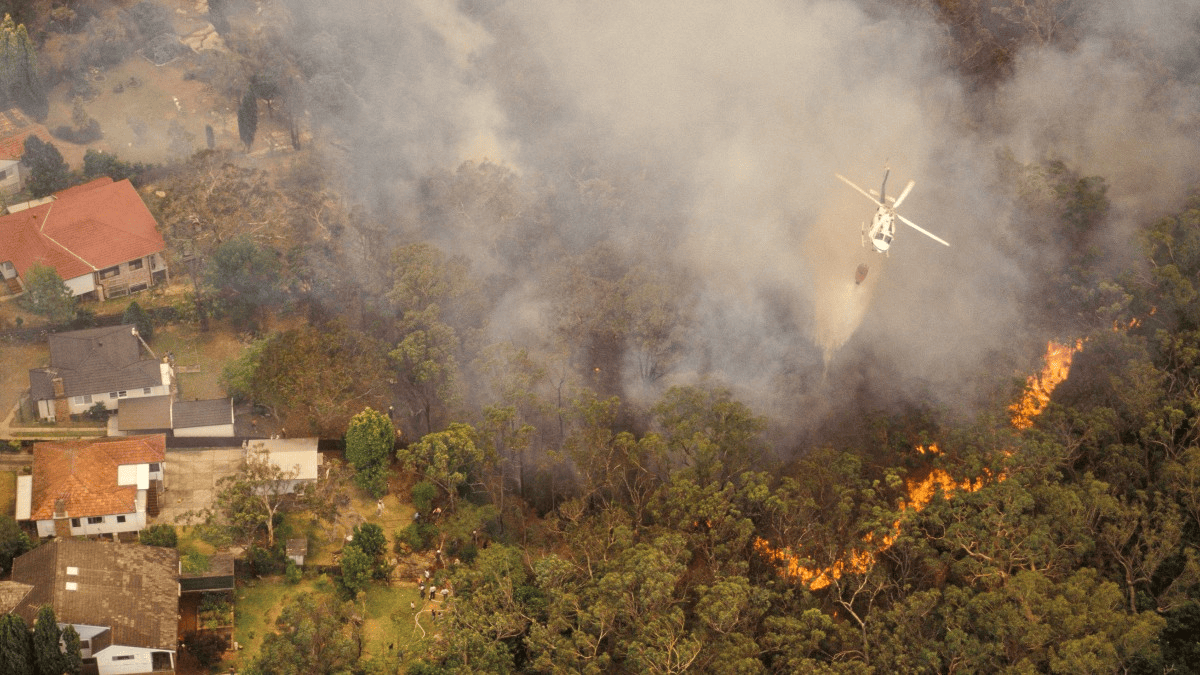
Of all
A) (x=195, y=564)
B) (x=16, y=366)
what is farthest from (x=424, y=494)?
(x=16, y=366)

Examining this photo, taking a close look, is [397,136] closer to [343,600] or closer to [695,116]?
[695,116]

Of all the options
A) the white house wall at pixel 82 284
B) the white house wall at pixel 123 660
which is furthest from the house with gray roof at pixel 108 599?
the white house wall at pixel 82 284

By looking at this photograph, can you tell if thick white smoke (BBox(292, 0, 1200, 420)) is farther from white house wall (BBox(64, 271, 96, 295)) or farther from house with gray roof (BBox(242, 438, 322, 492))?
white house wall (BBox(64, 271, 96, 295))

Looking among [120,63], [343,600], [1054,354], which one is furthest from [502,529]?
[120,63]

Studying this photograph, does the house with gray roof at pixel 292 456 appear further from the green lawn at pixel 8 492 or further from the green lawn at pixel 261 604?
the green lawn at pixel 8 492

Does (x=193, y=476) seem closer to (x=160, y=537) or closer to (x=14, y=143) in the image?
(x=160, y=537)
